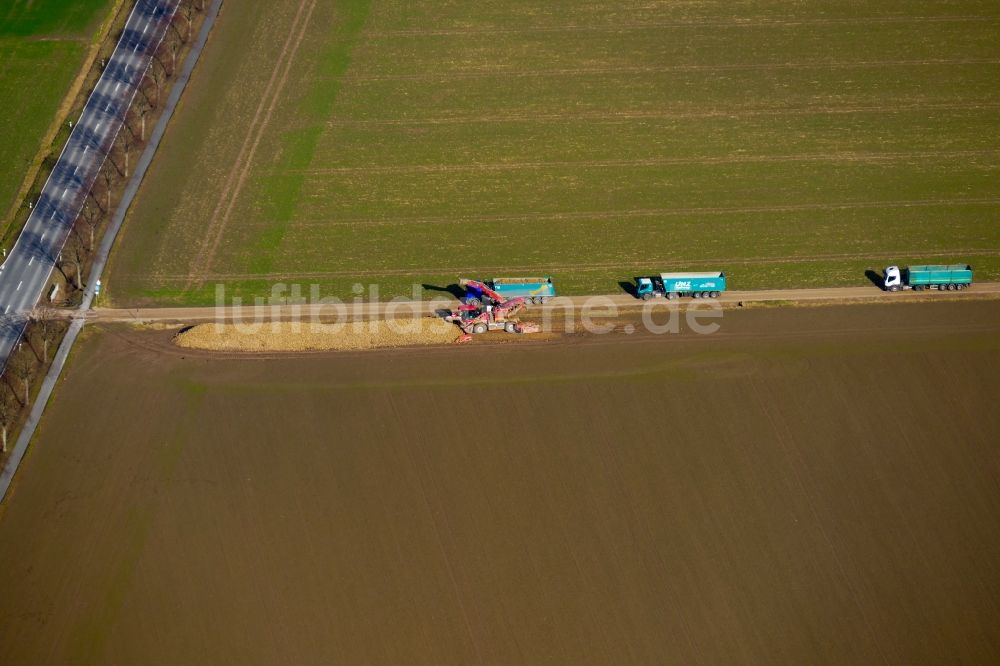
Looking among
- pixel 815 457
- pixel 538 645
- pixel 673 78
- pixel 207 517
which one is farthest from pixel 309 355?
pixel 673 78

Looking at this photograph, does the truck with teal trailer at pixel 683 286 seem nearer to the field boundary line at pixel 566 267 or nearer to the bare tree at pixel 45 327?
the field boundary line at pixel 566 267

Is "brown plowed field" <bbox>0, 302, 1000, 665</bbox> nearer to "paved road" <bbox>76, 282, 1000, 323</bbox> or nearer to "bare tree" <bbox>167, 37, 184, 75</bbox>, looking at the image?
"paved road" <bbox>76, 282, 1000, 323</bbox>

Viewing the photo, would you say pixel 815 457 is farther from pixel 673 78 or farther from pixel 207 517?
pixel 673 78

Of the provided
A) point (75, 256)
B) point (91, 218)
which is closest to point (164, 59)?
point (91, 218)

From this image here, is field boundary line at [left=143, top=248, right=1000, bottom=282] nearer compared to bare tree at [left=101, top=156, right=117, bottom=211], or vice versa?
field boundary line at [left=143, top=248, right=1000, bottom=282]

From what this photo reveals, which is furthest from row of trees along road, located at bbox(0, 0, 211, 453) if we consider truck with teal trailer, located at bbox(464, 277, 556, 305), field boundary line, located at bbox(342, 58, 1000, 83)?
truck with teal trailer, located at bbox(464, 277, 556, 305)

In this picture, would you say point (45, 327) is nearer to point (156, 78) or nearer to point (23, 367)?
point (23, 367)
